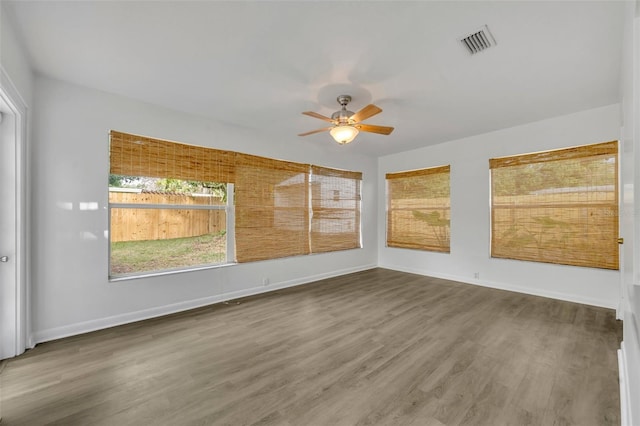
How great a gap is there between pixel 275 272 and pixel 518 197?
4.15 meters

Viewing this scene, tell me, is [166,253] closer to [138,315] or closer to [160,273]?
[160,273]

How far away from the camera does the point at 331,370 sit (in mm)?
2232

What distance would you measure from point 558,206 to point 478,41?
3.17 meters

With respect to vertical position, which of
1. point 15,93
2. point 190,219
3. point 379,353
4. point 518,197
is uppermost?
point 15,93

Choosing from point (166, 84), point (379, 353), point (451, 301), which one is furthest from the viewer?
point (451, 301)

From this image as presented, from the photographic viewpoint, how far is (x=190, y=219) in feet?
12.6

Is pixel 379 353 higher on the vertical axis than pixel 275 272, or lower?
lower

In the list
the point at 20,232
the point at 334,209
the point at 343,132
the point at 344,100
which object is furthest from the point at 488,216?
the point at 20,232

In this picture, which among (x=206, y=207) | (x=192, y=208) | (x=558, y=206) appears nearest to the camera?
(x=192, y=208)

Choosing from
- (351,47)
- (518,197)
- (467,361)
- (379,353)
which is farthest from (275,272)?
(518,197)

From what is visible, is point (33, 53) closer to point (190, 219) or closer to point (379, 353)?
point (190, 219)

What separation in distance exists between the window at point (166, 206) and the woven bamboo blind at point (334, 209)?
67.2 inches

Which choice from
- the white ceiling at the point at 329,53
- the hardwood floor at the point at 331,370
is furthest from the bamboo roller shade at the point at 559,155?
the hardwood floor at the point at 331,370

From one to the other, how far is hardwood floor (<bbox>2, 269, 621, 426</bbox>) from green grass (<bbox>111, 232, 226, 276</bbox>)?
0.69 m
